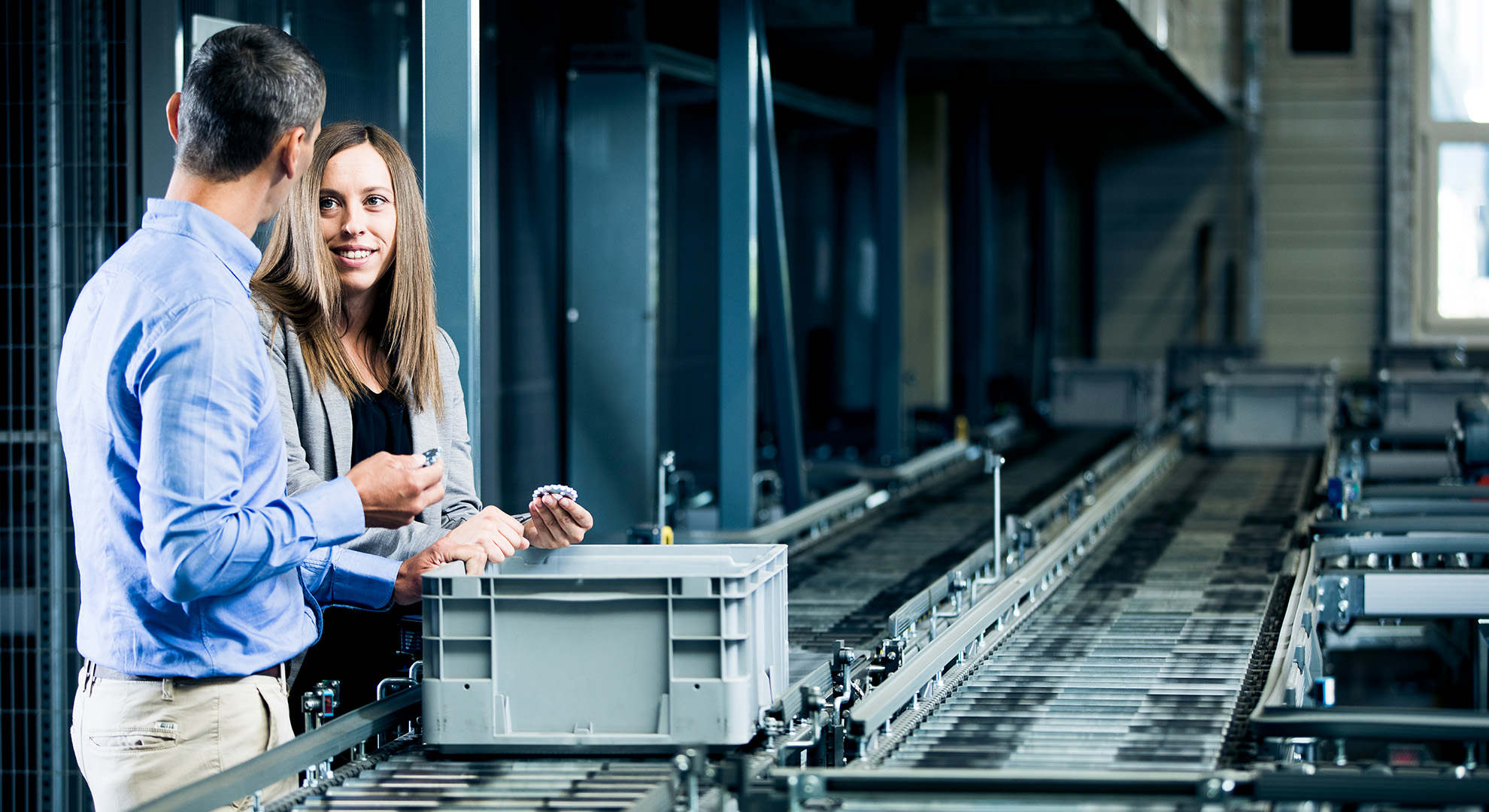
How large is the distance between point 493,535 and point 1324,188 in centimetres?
1653

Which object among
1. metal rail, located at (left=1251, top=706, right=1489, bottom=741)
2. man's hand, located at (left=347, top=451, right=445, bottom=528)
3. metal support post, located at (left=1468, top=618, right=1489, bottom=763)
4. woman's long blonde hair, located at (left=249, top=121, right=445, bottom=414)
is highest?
woman's long blonde hair, located at (left=249, top=121, right=445, bottom=414)

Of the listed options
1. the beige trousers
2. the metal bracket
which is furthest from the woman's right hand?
the metal bracket

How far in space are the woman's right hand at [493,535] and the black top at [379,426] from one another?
0.63 feet

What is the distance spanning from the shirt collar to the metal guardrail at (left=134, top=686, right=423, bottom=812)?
721mm

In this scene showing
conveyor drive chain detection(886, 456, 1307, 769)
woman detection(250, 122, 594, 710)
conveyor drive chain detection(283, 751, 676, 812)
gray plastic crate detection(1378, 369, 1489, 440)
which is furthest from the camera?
gray plastic crate detection(1378, 369, 1489, 440)

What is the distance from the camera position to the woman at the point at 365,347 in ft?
8.57

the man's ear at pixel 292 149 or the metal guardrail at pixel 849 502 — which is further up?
the man's ear at pixel 292 149

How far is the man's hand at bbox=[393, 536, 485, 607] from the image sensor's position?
103 inches

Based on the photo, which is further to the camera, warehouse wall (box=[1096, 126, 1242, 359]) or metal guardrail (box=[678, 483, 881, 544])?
warehouse wall (box=[1096, 126, 1242, 359])

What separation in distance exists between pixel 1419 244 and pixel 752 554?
16499 mm

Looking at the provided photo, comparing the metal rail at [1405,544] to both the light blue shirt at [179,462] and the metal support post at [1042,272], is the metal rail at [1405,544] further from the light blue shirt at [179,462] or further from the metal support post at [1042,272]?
the metal support post at [1042,272]

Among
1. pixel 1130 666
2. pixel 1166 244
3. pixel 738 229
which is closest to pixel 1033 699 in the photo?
pixel 1130 666

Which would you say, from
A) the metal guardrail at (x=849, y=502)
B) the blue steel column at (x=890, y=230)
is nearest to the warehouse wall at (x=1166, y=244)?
the metal guardrail at (x=849, y=502)

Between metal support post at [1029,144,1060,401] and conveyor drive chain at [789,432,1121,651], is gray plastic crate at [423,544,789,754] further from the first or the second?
metal support post at [1029,144,1060,401]
